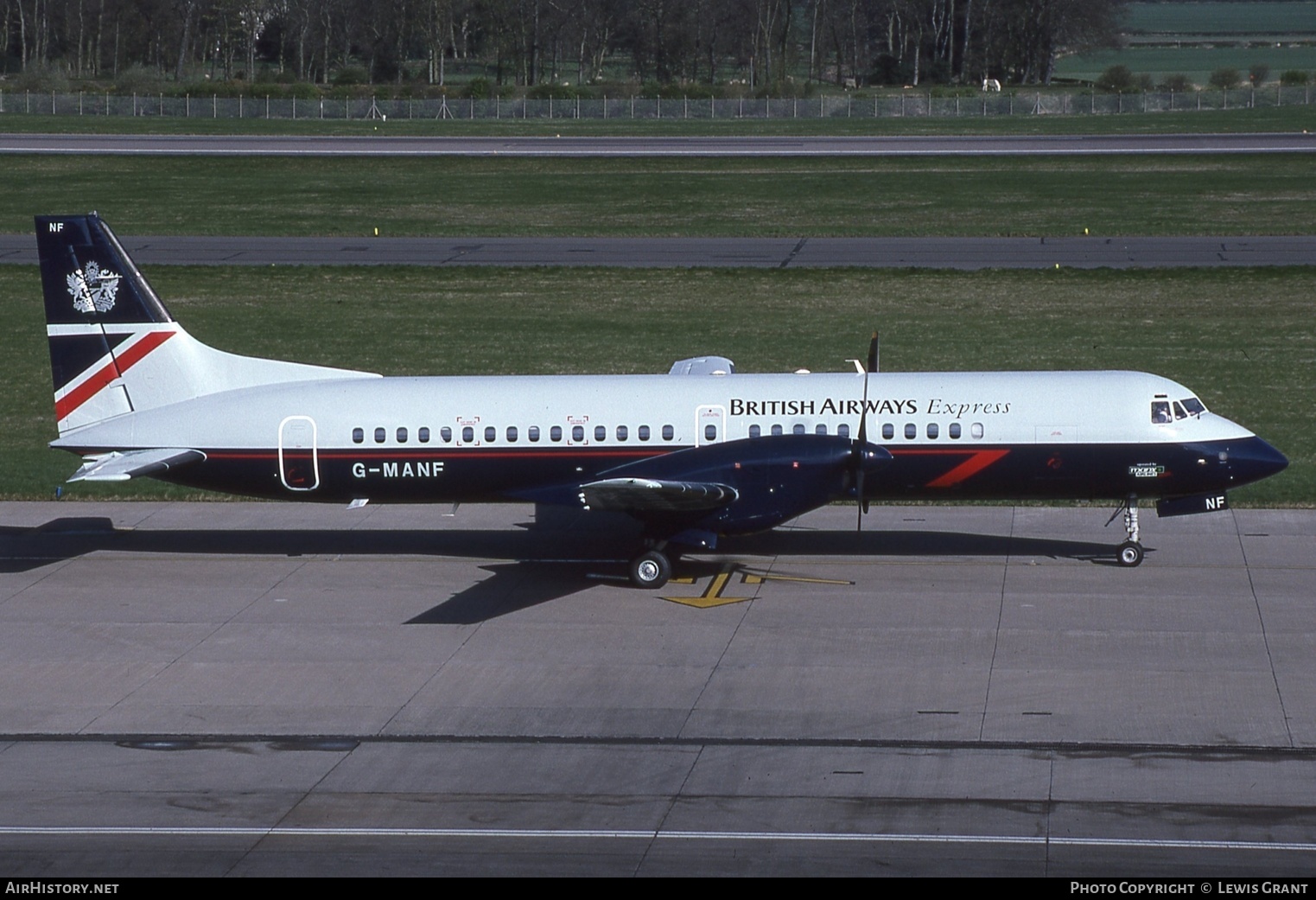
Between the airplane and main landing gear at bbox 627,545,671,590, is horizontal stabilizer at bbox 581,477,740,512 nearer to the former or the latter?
the airplane

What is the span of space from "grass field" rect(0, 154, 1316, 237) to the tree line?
179 feet

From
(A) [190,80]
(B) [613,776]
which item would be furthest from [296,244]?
(A) [190,80]

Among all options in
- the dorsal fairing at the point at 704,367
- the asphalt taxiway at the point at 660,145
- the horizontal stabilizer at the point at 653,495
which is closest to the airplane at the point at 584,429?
the horizontal stabilizer at the point at 653,495

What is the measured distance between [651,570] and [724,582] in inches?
48.7

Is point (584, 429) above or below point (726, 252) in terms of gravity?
below

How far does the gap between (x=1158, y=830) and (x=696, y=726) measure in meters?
5.32

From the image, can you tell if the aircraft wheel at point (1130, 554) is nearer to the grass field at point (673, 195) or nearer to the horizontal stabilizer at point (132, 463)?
the horizontal stabilizer at point (132, 463)

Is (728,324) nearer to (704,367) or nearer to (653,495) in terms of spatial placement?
(704,367)

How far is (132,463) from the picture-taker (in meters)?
22.1

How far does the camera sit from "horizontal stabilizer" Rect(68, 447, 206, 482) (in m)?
21.4

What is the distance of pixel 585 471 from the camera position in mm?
22969

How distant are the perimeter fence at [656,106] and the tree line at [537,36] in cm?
1807

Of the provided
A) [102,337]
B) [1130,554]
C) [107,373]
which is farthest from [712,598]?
[102,337]
